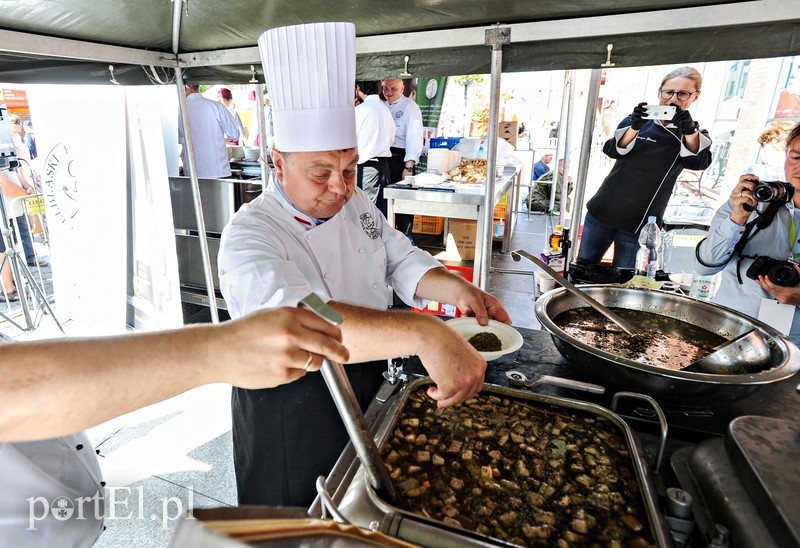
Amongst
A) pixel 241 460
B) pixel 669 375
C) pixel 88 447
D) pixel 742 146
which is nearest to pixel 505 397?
pixel 669 375

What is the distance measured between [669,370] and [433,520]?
66 cm

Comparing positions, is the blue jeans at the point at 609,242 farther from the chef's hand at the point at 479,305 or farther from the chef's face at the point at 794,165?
the chef's hand at the point at 479,305

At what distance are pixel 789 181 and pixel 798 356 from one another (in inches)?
51.7

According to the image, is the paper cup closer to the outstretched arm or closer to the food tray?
the food tray

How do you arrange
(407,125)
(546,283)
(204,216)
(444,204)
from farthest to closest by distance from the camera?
1. (407,125)
2. (204,216)
3. (444,204)
4. (546,283)

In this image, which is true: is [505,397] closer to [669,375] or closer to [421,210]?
[669,375]

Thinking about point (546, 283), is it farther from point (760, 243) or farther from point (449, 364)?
point (449, 364)

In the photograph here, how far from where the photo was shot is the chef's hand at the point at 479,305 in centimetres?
145

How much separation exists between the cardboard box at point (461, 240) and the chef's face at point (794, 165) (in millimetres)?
2793

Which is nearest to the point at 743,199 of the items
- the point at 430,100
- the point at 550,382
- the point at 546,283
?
the point at 546,283

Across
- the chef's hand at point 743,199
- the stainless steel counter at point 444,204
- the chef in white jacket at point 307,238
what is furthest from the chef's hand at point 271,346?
the stainless steel counter at point 444,204

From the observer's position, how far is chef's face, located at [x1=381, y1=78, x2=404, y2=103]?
521cm

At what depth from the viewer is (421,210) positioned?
3861 mm

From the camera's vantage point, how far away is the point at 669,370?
1020mm
